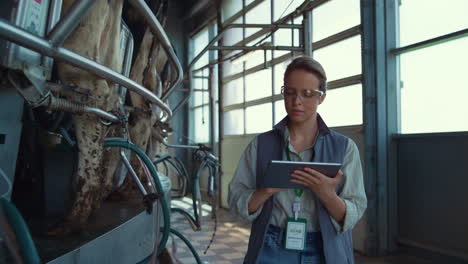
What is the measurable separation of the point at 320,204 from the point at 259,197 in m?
0.18

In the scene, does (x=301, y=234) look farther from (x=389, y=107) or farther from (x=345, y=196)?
(x=389, y=107)

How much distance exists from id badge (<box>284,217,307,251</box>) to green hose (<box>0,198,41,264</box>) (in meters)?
0.64

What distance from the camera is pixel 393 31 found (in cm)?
448

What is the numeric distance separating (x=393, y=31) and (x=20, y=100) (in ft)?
13.0

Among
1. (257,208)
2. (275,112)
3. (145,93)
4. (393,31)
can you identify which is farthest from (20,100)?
(275,112)

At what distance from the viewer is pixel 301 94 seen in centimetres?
127

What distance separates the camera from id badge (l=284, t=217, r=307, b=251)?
3.91ft

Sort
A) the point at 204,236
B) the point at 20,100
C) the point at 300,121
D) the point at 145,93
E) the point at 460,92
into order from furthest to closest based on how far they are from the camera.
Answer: the point at 204,236
the point at 460,92
the point at 145,93
the point at 20,100
the point at 300,121

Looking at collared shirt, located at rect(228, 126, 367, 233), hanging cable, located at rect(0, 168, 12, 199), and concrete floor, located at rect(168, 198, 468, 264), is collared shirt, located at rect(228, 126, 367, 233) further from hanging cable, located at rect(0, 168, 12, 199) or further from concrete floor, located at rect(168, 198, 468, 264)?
concrete floor, located at rect(168, 198, 468, 264)

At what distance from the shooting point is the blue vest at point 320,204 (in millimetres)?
1203

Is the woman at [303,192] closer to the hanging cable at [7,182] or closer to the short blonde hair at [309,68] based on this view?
the short blonde hair at [309,68]

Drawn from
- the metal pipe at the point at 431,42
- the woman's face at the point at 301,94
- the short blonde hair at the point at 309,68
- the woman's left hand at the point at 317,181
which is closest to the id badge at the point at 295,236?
the woman's left hand at the point at 317,181

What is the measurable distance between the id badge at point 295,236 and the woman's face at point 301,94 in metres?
0.31

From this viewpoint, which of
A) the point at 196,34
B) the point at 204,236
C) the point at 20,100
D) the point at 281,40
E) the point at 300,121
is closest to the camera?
the point at 300,121
